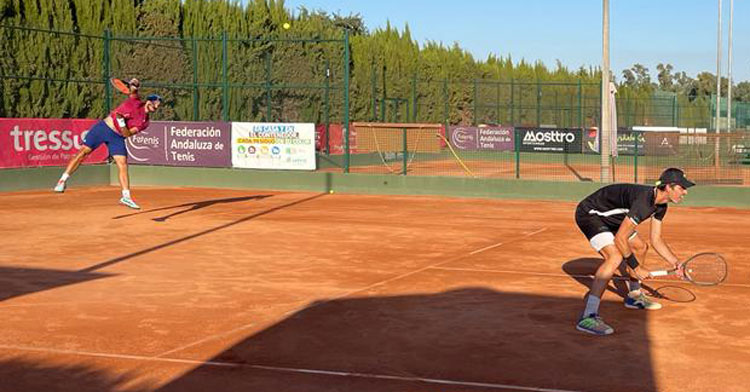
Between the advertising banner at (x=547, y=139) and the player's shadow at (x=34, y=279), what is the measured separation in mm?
23338

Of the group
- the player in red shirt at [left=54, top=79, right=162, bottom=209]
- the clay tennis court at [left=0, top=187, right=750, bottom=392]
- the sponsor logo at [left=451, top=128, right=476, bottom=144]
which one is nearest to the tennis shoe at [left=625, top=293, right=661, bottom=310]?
the clay tennis court at [left=0, top=187, right=750, bottom=392]

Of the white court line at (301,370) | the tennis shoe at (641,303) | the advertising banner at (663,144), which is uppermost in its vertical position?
the advertising banner at (663,144)

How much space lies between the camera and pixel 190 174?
26.8 meters

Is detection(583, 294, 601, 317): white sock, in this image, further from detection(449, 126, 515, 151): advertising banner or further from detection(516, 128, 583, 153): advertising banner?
detection(449, 126, 515, 151): advertising banner

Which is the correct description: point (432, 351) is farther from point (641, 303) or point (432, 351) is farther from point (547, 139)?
point (547, 139)

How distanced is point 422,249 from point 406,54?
1337 inches

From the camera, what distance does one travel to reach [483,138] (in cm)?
4150

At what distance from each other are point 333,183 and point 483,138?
1697 cm

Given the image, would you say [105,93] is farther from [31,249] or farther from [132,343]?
[132,343]

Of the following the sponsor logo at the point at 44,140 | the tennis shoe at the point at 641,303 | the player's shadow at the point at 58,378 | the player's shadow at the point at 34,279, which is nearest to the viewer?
the player's shadow at the point at 58,378

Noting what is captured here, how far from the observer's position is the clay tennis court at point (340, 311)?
7.30 metres

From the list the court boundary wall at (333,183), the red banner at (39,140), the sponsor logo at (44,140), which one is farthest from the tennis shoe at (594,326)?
the sponsor logo at (44,140)

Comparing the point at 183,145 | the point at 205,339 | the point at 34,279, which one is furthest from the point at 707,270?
the point at 183,145

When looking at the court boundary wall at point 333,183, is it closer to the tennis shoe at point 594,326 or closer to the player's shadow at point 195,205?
the player's shadow at point 195,205
